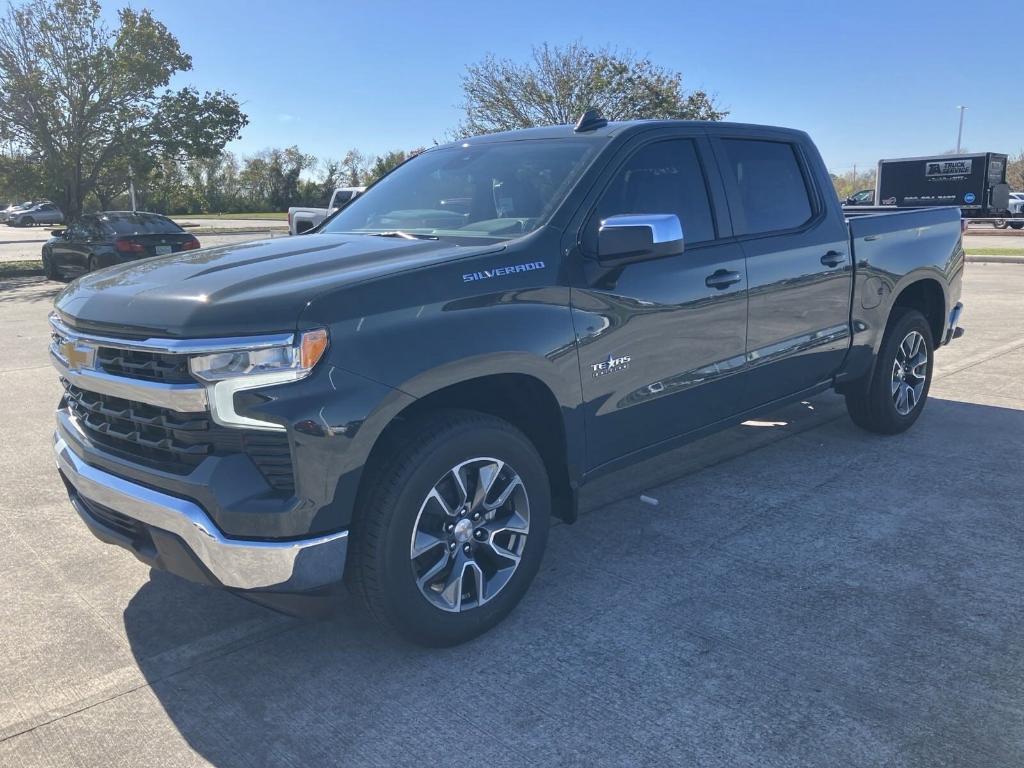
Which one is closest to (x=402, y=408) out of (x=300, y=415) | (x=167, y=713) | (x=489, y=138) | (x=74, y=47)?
(x=300, y=415)

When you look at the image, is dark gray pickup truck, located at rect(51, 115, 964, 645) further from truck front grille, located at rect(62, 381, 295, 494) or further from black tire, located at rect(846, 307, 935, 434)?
black tire, located at rect(846, 307, 935, 434)

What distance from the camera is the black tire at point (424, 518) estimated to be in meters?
2.89

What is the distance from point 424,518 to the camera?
→ 3.06m

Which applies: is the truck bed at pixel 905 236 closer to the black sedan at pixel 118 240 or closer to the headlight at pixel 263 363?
the headlight at pixel 263 363

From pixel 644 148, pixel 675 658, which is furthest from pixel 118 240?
pixel 675 658

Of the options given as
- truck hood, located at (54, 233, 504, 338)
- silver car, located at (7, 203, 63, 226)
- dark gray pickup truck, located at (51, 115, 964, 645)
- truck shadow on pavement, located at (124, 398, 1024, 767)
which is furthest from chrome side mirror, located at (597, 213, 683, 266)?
silver car, located at (7, 203, 63, 226)

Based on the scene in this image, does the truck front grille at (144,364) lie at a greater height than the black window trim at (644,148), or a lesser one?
lesser

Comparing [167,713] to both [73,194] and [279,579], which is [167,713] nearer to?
[279,579]

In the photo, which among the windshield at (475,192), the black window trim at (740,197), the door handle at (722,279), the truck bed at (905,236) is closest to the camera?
the windshield at (475,192)

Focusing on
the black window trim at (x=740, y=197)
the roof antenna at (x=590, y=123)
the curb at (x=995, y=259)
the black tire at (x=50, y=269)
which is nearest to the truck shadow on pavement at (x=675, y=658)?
the black window trim at (x=740, y=197)

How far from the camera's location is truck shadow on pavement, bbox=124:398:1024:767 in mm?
2656

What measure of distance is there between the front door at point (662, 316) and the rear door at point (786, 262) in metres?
Result: 0.16

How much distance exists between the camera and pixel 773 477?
5.05 m

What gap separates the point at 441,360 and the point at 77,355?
1.38 m
